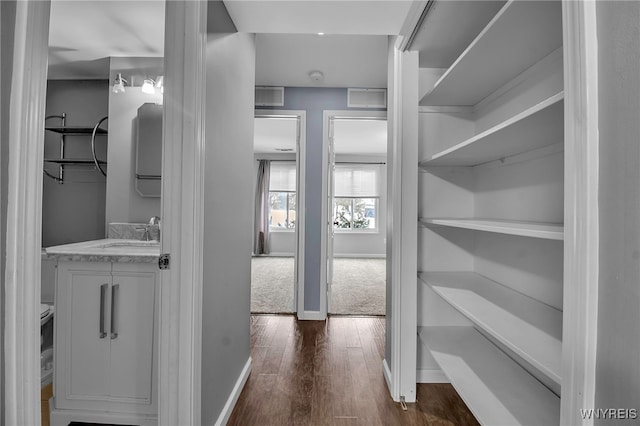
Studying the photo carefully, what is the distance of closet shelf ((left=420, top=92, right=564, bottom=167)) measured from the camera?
0.88 metres

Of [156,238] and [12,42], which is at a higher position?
[12,42]

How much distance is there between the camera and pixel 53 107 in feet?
8.96

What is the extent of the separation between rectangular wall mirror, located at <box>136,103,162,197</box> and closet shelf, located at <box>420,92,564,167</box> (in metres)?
1.97

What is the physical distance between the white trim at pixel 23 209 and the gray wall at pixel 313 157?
104 inches

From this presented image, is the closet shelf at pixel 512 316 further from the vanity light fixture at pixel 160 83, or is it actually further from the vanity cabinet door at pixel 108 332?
the vanity light fixture at pixel 160 83

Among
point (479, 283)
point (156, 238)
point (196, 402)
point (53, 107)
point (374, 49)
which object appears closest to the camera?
point (196, 402)

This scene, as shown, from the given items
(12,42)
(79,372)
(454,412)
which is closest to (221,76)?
(12,42)

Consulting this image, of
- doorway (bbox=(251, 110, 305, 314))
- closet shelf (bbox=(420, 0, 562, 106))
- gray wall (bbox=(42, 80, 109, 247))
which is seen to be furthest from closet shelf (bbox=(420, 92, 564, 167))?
doorway (bbox=(251, 110, 305, 314))

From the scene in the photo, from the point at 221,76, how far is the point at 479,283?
5.84ft

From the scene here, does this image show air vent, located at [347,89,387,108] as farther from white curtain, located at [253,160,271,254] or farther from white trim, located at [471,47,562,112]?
white curtain, located at [253,160,271,254]

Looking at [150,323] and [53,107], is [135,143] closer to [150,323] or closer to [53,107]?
[53,107]

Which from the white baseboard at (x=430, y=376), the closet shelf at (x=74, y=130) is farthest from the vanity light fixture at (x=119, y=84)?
the white baseboard at (x=430, y=376)

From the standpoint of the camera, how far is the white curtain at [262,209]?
7508 millimetres

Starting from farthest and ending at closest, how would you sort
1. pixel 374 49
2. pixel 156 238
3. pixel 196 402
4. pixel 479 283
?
pixel 374 49 < pixel 156 238 < pixel 479 283 < pixel 196 402
